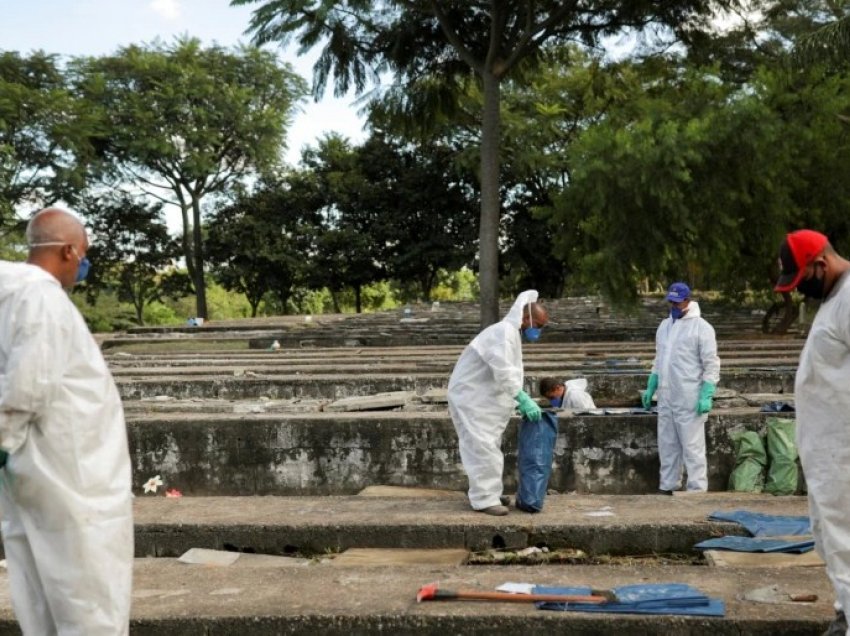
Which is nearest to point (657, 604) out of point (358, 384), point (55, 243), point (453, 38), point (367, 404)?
point (55, 243)

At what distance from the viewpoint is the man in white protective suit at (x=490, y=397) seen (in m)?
6.18

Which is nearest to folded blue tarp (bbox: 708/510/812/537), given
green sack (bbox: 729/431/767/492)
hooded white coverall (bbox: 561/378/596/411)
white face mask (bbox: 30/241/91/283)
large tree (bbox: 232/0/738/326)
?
green sack (bbox: 729/431/767/492)

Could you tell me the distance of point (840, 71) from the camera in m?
17.7

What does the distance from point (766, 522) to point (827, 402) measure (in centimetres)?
221

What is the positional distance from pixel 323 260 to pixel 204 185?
528 cm

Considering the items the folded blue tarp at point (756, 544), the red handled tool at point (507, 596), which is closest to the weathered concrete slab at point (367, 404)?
the folded blue tarp at point (756, 544)

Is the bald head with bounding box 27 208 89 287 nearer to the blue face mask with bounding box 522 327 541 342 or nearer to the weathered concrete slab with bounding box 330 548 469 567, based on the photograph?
the weathered concrete slab with bounding box 330 548 469 567

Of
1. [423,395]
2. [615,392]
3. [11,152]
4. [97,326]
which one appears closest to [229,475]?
[423,395]

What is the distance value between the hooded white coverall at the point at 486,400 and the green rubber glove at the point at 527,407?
0.09m

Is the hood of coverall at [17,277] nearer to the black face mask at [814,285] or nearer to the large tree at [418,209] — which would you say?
the black face mask at [814,285]

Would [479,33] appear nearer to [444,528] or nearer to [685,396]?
[685,396]

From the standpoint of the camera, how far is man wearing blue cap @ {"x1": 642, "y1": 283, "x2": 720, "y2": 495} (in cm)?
Answer: 768

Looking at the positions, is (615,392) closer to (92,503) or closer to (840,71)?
(92,503)

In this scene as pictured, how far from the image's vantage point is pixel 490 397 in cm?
635
